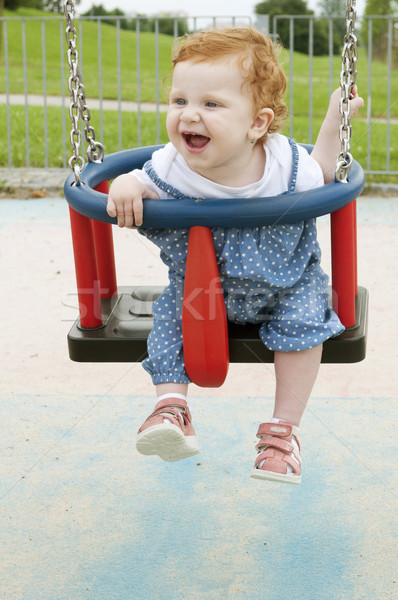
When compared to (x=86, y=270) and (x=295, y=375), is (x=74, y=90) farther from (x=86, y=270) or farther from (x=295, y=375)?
(x=295, y=375)

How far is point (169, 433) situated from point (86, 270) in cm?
52

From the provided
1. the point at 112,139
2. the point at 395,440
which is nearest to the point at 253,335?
the point at 395,440

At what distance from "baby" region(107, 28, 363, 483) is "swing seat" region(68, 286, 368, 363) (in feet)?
0.09

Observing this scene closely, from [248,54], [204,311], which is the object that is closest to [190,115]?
[248,54]

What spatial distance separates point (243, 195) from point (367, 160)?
5521mm

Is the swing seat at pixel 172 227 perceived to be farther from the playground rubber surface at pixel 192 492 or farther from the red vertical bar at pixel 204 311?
the playground rubber surface at pixel 192 492

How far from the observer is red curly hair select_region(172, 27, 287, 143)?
1.96 metres

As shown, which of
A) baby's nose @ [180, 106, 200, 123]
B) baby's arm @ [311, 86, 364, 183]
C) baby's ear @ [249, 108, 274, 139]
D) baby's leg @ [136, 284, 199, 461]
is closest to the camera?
baby's nose @ [180, 106, 200, 123]

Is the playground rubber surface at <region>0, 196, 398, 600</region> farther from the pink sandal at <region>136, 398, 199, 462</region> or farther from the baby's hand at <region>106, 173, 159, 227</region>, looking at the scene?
the baby's hand at <region>106, 173, 159, 227</region>

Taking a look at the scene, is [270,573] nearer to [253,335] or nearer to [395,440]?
[253,335]

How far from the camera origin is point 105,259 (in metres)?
2.62

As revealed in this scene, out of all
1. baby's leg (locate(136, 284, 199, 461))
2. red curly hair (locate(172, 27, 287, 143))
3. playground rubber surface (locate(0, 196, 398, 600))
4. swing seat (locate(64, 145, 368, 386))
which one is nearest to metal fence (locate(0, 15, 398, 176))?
red curly hair (locate(172, 27, 287, 143))

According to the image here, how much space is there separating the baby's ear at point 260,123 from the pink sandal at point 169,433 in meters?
0.71

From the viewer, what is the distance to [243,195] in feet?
7.00
